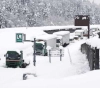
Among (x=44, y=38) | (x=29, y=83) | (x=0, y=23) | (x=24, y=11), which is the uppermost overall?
(x=24, y=11)

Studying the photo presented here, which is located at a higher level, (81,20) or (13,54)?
(81,20)

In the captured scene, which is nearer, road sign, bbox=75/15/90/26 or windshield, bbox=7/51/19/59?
windshield, bbox=7/51/19/59

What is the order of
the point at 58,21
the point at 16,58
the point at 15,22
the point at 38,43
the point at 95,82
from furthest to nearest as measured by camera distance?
the point at 58,21, the point at 15,22, the point at 38,43, the point at 16,58, the point at 95,82

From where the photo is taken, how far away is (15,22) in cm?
10575

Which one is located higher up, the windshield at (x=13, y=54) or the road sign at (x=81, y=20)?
the road sign at (x=81, y=20)

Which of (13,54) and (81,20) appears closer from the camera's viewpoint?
(13,54)

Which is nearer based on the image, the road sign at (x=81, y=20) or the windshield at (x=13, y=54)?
the windshield at (x=13, y=54)

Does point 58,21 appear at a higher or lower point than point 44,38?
higher

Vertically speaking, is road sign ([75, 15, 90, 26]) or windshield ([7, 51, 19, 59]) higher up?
road sign ([75, 15, 90, 26])

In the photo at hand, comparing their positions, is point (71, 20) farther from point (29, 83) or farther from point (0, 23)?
point (29, 83)

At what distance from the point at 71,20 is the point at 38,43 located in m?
157

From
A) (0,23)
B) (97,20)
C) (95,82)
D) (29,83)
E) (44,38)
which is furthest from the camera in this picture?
(97,20)

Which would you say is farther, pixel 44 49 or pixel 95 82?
pixel 44 49

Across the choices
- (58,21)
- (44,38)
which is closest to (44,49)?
(44,38)
